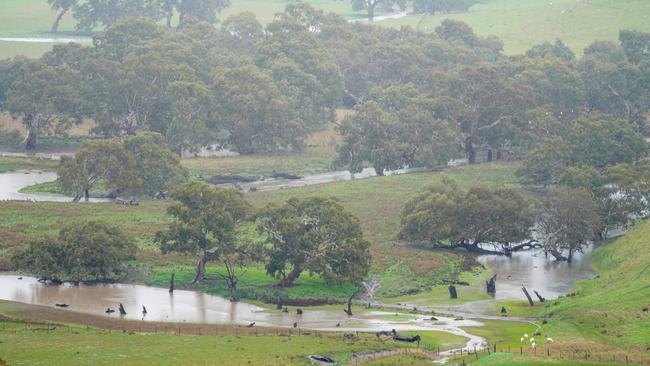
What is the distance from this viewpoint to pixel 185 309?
77438 millimetres

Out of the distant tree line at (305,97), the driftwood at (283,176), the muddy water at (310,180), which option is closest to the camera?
the muddy water at (310,180)

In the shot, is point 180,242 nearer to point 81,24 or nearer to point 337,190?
point 337,190

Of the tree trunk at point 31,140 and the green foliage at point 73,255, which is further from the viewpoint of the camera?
the tree trunk at point 31,140

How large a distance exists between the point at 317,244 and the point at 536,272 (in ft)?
56.5

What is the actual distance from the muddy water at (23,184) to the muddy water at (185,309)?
24816 mm

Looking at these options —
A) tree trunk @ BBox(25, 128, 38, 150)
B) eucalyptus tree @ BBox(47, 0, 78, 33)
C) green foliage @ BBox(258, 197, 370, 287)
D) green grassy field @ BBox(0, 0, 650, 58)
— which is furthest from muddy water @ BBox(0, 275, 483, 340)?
eucalyptus tree @ BBox(47, 0, 78, 33)

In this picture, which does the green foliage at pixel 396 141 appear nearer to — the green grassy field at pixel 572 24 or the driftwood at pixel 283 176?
the driftwood at pixel 283 176

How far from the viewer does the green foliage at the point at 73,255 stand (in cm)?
8188

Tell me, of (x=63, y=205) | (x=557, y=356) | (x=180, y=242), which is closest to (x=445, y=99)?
(x=63, y=205)

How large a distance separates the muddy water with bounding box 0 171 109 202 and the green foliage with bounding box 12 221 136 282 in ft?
78.3

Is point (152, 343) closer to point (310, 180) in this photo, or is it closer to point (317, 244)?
point (317, 244)

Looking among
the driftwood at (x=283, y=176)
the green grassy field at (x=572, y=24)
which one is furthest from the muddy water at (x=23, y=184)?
the green grassy field at (x=572, y=24)

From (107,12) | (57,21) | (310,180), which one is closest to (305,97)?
(310,180)

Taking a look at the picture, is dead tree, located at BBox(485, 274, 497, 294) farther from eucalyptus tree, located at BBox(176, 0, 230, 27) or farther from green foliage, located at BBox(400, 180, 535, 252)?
eucalyptus tree, located at BBox(176, 0, 230, 27)
